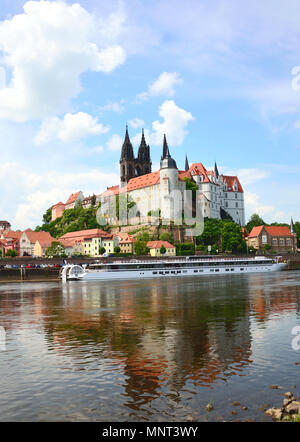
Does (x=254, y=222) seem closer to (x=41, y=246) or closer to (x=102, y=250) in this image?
(x=102, y=250)

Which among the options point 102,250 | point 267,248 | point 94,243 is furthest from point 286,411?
point 267,248

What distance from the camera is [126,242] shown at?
424 feet

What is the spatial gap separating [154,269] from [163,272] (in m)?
1.75

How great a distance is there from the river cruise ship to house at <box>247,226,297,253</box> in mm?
50990

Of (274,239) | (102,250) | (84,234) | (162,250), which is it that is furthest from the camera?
(274,239)

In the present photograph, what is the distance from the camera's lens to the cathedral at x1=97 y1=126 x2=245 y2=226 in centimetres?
14175

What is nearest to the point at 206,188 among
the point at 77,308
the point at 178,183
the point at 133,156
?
the point at 178,183

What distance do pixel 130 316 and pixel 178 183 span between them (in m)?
121

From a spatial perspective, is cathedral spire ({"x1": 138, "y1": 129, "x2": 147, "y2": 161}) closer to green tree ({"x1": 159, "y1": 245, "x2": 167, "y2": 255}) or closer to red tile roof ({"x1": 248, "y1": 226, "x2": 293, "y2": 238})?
red tile roof ({"x1": 248, "y1": 226, "x2": 293, "y2": 238})

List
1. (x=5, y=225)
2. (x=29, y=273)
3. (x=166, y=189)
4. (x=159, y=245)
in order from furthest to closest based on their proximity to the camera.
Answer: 1. (x=5, y=225)
2. (x=166, y=189)
3. (x=159, y=245)
4. (x=29, y=273)

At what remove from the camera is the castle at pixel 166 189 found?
141875mm

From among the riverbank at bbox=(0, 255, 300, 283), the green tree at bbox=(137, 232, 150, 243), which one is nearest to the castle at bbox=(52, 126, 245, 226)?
the green tree at bbox=(137, 232, 150, 243)
